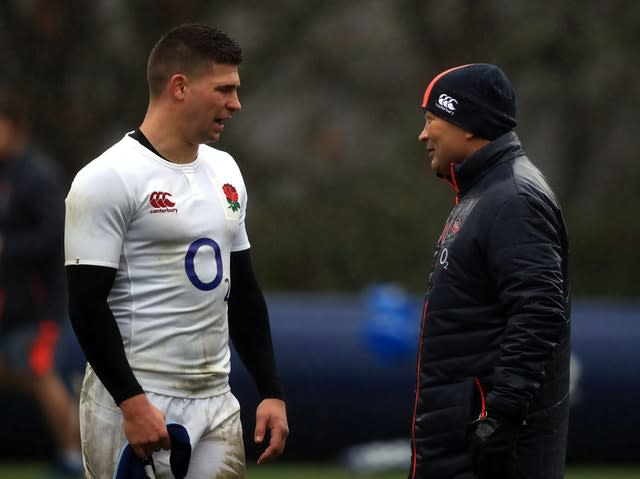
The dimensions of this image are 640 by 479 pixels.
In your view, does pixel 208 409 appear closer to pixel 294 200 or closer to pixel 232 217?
pixel 232 217

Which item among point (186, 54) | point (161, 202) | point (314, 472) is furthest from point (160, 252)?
point (314, 472)

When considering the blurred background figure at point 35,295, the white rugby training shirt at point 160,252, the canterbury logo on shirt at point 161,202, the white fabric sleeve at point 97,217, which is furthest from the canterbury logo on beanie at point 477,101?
the blurred background figure at point 35,295

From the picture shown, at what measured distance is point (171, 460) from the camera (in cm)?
440

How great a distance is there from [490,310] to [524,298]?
187mm

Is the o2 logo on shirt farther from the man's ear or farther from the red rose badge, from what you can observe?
the man's ear

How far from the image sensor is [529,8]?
13.9 m

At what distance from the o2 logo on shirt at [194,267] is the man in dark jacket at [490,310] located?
2.31 ft

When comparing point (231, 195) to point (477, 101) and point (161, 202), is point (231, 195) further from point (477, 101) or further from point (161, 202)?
point (477, 101)

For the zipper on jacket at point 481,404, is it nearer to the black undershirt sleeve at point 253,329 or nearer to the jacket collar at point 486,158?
the jacket collar at point 486,158

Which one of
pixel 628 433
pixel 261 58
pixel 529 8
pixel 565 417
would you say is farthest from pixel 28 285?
pixel 529 8

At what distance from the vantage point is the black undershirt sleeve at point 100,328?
4.20 m

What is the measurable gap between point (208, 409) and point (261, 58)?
9212 millimetres

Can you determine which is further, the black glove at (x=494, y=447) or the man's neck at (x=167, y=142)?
the man's neck at (x=167, y=142)

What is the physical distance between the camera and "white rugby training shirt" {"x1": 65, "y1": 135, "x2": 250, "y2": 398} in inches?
167
